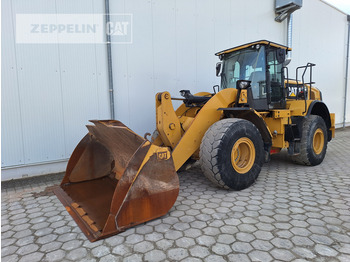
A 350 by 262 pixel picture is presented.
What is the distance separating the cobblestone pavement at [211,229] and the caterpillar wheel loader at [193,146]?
0.56 feet

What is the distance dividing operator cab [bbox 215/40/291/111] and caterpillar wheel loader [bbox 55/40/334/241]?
2 cm

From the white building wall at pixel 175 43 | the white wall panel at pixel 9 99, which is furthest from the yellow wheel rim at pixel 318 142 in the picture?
the white wall panel at pixel 9 99

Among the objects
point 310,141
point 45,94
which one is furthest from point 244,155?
point 45,94

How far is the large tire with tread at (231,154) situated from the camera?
3201 mm

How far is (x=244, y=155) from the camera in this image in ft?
12.2

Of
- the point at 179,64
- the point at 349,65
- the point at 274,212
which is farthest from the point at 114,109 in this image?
the point at 349,65

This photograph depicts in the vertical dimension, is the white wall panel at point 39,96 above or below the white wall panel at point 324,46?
below

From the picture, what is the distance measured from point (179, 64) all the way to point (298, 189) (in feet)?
12.5

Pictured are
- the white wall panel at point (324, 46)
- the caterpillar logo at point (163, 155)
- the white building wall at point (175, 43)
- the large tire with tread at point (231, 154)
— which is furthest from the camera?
the white wall panel at point (324, 46)

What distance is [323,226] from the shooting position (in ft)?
8.14

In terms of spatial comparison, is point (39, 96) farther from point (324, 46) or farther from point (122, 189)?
point (324, 46)

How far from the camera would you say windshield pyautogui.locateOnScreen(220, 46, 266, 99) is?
13.7ft

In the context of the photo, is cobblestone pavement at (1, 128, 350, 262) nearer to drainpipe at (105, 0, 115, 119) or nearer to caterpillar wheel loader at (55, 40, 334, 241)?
caterpillar wheel loader at (55, 40, 334, 241)

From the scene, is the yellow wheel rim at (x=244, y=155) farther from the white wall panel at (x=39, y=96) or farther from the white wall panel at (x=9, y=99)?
the white wall panel at (x=9, y=99)
